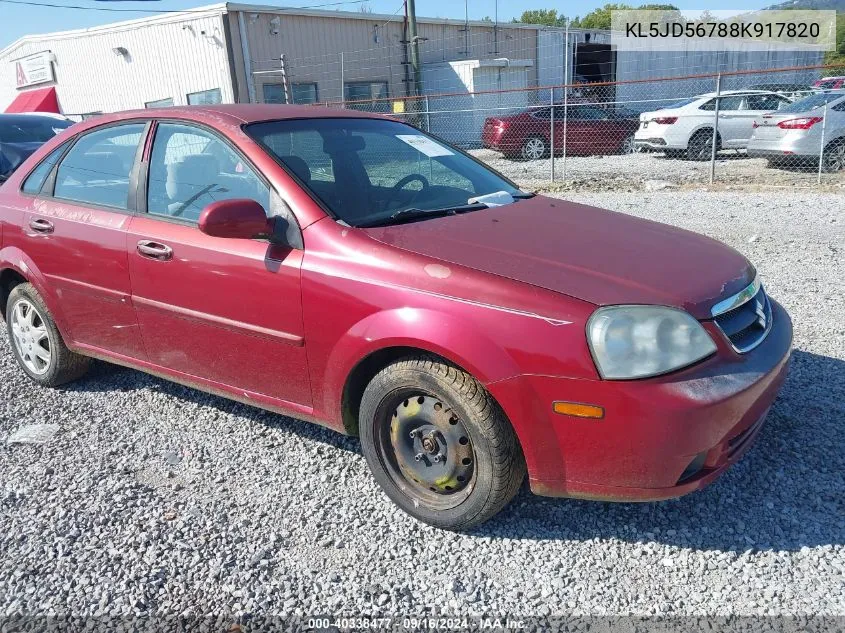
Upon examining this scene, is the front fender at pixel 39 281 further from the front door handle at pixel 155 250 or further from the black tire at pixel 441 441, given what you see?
the black tire at pixel 441 441

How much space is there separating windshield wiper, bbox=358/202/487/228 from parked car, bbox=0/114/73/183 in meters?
8.38

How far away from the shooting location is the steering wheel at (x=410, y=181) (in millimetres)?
3544

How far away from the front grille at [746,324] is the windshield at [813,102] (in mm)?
10834

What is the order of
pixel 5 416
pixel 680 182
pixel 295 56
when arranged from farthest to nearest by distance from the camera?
pixel 295 56 < pixel 680 182 < pixel 5 416

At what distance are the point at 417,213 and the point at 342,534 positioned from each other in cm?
145

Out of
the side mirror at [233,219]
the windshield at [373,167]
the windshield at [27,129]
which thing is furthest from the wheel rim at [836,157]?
the windshield at [27,129]

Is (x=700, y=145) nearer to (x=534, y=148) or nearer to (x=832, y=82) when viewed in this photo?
(x=534, y=148)

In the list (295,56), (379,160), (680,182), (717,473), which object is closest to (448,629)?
(717,473)

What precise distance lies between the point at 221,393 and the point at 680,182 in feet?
35.7

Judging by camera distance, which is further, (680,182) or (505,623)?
(680,182)

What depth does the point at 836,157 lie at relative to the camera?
1203 cm

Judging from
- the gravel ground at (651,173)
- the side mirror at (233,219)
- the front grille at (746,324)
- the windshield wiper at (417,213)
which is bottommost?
the gravel ground at (651,173)

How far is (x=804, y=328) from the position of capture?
15.8ft

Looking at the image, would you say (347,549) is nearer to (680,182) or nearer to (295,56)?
(680,182)
